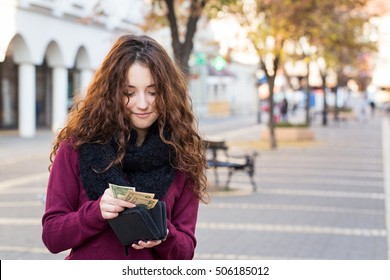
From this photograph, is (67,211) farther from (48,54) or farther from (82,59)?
(82,59)

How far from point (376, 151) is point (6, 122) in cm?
1665

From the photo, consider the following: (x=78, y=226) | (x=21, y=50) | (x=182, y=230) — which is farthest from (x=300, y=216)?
(x=21, y=50)

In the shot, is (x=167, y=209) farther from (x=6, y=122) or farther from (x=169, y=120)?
(x=6, y=122)

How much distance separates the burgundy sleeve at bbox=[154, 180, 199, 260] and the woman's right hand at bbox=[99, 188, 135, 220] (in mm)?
268

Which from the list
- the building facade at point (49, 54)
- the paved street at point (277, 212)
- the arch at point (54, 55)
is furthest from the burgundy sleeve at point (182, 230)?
the arch at point (54, 55)

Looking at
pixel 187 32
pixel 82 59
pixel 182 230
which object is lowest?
pixel 182 230

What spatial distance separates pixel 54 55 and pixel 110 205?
35.3 metres

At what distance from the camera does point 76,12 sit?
39.0 metres

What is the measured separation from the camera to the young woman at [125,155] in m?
3.11

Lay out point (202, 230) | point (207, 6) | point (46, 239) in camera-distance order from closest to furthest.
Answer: point (46, 239)
point (202, 230)
point (207, 6)

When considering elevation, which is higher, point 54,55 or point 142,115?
point 54,55

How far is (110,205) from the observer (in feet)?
9.57

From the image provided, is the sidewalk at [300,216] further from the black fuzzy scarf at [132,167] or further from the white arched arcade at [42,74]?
the white arched arcade at [42,74]
